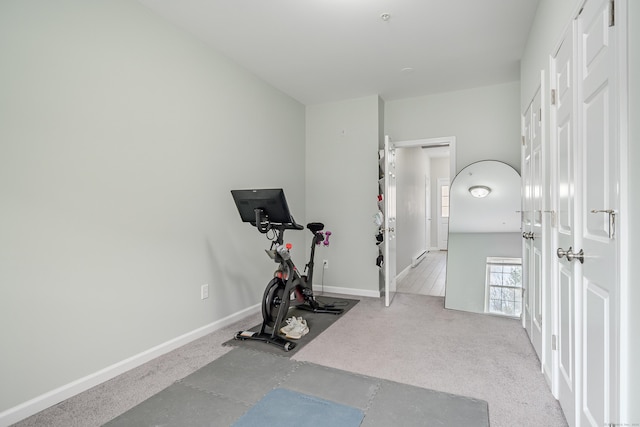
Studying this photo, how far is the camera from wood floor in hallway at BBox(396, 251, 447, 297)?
4.72m

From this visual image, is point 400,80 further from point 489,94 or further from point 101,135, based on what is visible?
point 101,135

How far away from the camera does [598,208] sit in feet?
4.19

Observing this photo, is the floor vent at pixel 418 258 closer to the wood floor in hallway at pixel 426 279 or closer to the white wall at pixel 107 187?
the wood floor in hallway at pixel 426 279

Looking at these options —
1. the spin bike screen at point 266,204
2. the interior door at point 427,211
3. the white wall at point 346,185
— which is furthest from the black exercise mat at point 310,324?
the interior door at point 427,211

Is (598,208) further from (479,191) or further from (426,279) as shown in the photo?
(426,279)

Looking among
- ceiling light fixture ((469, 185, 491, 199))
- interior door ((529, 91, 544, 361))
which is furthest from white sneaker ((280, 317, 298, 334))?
ceiling light fixture ((469, 185, 491, 199))

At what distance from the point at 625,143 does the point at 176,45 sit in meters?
3.06

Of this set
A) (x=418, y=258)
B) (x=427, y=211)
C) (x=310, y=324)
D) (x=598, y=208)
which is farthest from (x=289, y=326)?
(x=427, y=211)

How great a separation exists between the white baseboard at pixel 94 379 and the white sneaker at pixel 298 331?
0.76 m

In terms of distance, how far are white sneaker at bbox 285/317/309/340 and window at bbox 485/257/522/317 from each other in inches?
80.7

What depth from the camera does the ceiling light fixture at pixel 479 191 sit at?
3.85 metres

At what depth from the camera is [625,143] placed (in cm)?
104

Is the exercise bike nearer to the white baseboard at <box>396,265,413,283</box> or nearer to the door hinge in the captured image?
the door hinge

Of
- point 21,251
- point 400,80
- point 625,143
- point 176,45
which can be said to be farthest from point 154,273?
point 400,80
